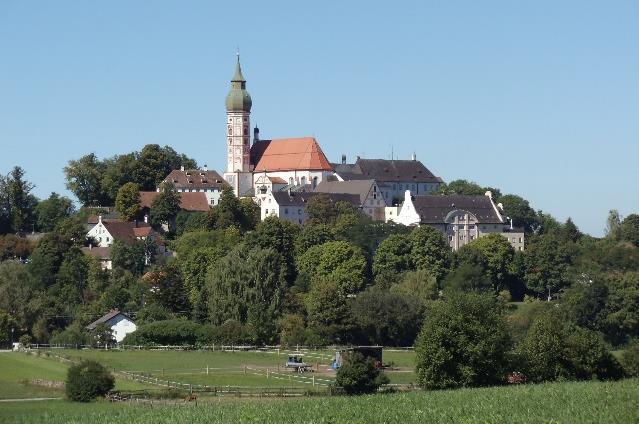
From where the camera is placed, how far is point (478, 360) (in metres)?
56.7

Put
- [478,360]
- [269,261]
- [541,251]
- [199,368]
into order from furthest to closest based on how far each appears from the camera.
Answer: [541,251] < [269,261] < [199,368] < [478,360]

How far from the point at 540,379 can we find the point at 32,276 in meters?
43.0

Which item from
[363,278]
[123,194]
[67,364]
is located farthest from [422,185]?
[67,364]

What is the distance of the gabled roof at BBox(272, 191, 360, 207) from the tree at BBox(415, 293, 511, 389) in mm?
61520

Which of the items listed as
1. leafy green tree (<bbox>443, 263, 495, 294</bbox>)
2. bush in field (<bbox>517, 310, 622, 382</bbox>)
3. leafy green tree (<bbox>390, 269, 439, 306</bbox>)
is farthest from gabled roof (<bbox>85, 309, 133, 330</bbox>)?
bush in field (<bbox>517, 310, 622, 382</bbox>)

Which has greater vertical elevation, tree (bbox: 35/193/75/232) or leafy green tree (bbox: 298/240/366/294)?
tree (bbox: 35/193/75/232)

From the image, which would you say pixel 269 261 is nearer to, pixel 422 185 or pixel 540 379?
pixel 540 379

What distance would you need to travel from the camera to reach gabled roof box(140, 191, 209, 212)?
117062 millimetres

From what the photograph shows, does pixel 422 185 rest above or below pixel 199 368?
above

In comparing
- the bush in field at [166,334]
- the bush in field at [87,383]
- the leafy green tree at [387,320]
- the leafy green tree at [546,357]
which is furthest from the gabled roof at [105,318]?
the leafy green tree at [546,357]

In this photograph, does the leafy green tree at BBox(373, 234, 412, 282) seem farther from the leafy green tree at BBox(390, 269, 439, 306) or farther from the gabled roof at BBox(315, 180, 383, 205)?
the gabled roof at BBox(315, 180, 383, 205)

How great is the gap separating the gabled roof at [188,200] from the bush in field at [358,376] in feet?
204

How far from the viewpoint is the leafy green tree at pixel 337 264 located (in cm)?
9362

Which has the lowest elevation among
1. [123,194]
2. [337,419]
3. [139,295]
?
[337,419]
